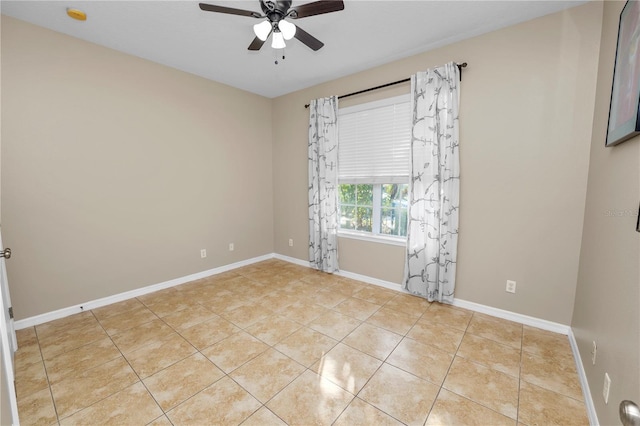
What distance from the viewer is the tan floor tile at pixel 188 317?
2.48 metres

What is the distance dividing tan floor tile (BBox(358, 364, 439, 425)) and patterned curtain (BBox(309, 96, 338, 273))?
2.01 meters

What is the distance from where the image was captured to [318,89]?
380cm

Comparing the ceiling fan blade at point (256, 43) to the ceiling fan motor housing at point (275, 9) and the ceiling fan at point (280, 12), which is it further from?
the ceiling fan motor housing at point (275, 9)

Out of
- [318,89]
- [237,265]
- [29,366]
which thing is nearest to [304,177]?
[318,89]

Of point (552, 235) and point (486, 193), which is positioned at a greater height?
point (486, 193)

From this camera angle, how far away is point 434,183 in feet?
9.15

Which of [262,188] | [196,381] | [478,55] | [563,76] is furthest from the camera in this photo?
[262,188]

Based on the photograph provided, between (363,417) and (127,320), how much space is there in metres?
2.39

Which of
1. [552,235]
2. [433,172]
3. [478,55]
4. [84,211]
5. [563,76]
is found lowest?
[552,235]

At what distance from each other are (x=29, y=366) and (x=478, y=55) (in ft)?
15.0

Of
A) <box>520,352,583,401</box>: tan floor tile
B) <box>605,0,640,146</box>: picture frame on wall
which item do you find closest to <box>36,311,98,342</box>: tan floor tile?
<box>520,352,583,401</box>: tan floor tile

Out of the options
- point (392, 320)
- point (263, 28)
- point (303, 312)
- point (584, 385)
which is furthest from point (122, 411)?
point (584, 385)

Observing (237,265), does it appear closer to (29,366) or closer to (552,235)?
(29,366)

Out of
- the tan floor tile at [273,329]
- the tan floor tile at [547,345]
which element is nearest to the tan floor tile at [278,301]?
the tan floor tile at [273,329]
